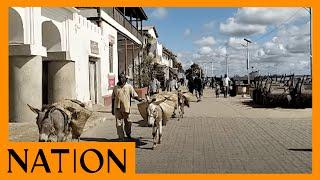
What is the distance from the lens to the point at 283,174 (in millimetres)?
7719

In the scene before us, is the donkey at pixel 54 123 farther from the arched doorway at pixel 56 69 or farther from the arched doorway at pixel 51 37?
the arched doorway at pixel 56 69

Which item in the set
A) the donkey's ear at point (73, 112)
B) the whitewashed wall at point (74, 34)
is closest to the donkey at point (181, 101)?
the whitewashed wall at point (74, 34)

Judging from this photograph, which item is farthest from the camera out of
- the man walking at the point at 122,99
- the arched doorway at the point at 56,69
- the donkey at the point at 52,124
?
the arched doorway at the point at 56,69

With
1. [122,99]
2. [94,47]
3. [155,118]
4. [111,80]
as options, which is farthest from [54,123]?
[111,80]

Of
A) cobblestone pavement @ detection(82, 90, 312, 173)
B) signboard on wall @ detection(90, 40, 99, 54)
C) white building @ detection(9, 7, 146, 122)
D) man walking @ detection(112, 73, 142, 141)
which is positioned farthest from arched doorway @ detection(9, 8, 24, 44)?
signboard on wall @ detection(90, 40, 99, 54)

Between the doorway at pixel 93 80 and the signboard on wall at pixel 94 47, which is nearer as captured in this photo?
the signboard on wall at pixel 94 47

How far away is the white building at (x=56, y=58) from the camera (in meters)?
14.0

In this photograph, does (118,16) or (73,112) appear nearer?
(73,112)

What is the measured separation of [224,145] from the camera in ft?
35.6

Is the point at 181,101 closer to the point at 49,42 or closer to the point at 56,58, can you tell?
the point at 56,58

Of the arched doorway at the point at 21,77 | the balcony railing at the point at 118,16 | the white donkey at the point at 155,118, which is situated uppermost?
the balcony railing at the point at 118,16

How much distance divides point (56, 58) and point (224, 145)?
875cm

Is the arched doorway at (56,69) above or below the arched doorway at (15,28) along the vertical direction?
below

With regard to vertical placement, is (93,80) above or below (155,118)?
above
